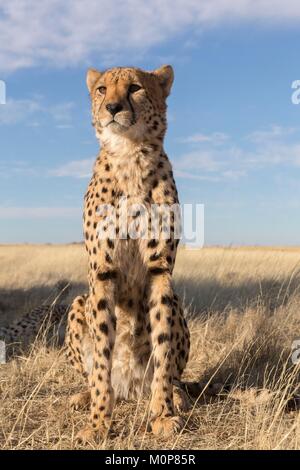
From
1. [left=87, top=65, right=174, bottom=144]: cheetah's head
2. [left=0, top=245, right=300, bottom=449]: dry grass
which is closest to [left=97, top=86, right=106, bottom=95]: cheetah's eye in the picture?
[left=87, top=65, right=174, bottom=144]: cheetah's head

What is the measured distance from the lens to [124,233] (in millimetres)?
2885

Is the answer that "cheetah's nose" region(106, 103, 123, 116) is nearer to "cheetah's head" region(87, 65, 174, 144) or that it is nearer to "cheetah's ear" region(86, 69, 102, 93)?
"cheetah's head" region(87, 65, 174, 144)

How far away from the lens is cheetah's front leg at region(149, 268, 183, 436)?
2.79 m

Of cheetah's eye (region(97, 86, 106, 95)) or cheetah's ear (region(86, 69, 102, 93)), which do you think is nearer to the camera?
cheetah's eye (region(97, 86, 106, 95))

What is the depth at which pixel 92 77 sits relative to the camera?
3.10m

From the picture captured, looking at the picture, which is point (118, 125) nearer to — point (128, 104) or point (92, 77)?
point (128, 104)

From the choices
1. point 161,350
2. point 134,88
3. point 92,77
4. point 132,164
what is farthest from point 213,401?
point 92,77

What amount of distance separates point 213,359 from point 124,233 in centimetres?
166

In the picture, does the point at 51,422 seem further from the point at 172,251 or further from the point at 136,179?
the point at 136,179

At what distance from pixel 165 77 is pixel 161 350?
1402mm

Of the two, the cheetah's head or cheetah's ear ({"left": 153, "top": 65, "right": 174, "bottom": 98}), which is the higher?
cheetah's ear ({"left": 153, "top": 65, "right": 174, "bottom": 98})

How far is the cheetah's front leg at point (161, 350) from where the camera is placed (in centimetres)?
279

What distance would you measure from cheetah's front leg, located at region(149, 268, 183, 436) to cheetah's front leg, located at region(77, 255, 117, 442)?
0.65 ft

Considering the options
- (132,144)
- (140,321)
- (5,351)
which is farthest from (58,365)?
(132,144)
